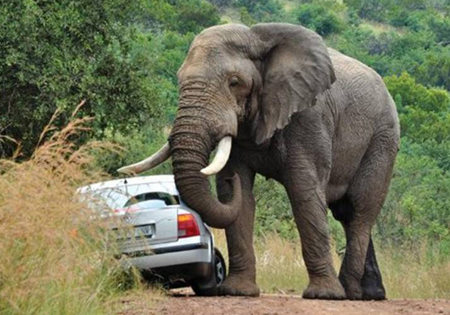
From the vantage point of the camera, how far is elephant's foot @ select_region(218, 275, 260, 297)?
1669cm

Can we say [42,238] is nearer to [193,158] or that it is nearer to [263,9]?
[193,158]

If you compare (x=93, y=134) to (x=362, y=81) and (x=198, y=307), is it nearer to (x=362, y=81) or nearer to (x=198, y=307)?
(x=362, y=81)

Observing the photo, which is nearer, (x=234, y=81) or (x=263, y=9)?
(x=234, y=81)

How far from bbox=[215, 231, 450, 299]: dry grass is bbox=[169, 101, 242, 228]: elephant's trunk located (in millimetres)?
5619

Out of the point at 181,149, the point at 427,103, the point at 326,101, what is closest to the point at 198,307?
the point at 181,149

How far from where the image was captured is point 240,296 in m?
16.6

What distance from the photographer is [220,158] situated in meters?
15.4

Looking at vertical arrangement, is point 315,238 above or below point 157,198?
below

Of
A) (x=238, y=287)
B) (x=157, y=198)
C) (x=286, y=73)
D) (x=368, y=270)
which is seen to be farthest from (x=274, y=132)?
(x=368, y=270)

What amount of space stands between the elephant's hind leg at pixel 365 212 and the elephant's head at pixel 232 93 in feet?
5.83

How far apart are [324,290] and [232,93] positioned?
7.39 feet

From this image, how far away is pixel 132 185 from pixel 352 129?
2.83 metres

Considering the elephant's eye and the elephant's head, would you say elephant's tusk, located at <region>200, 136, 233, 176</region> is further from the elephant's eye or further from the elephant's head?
the elephant's eye

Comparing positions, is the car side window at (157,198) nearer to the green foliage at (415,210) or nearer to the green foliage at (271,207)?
the green foliage at (415,210)
